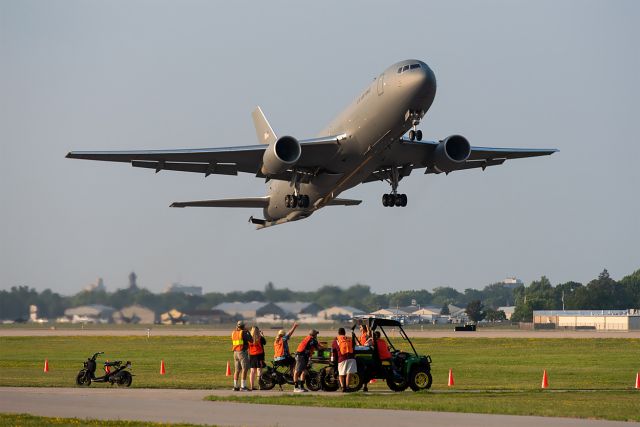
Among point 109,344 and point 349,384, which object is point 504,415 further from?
point 109,344

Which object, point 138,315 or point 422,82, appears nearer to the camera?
point 422,82

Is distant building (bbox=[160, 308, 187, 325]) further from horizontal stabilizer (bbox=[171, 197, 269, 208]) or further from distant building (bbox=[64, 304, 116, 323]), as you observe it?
horizontal stabilizer (bbox=[171, 197, 269, 208])

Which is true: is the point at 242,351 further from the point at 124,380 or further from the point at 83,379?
the point at 83,379

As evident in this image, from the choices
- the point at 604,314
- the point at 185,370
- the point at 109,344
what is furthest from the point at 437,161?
Answer: the point at 604,314

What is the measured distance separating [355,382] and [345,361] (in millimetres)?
682

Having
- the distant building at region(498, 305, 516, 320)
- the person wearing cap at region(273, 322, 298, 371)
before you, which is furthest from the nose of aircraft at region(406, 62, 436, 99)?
the distant building at region(498, 305, 516, 320)

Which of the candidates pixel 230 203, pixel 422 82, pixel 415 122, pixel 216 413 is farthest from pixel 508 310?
pixel 216 413

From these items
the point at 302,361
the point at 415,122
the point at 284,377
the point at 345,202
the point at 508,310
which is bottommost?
the point at 284,377

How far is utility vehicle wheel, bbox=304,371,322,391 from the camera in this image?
1037 inches

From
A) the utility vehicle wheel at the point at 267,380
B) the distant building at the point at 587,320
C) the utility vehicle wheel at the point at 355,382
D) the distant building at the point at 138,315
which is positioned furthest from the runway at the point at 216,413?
the distant building at the point at 587,320

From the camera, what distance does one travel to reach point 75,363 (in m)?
43.7

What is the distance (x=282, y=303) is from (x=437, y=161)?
21.8 m

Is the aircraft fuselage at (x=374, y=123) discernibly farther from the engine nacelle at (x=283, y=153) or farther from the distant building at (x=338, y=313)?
the distant building at (x=338, y=313)

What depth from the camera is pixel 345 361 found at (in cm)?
2539
